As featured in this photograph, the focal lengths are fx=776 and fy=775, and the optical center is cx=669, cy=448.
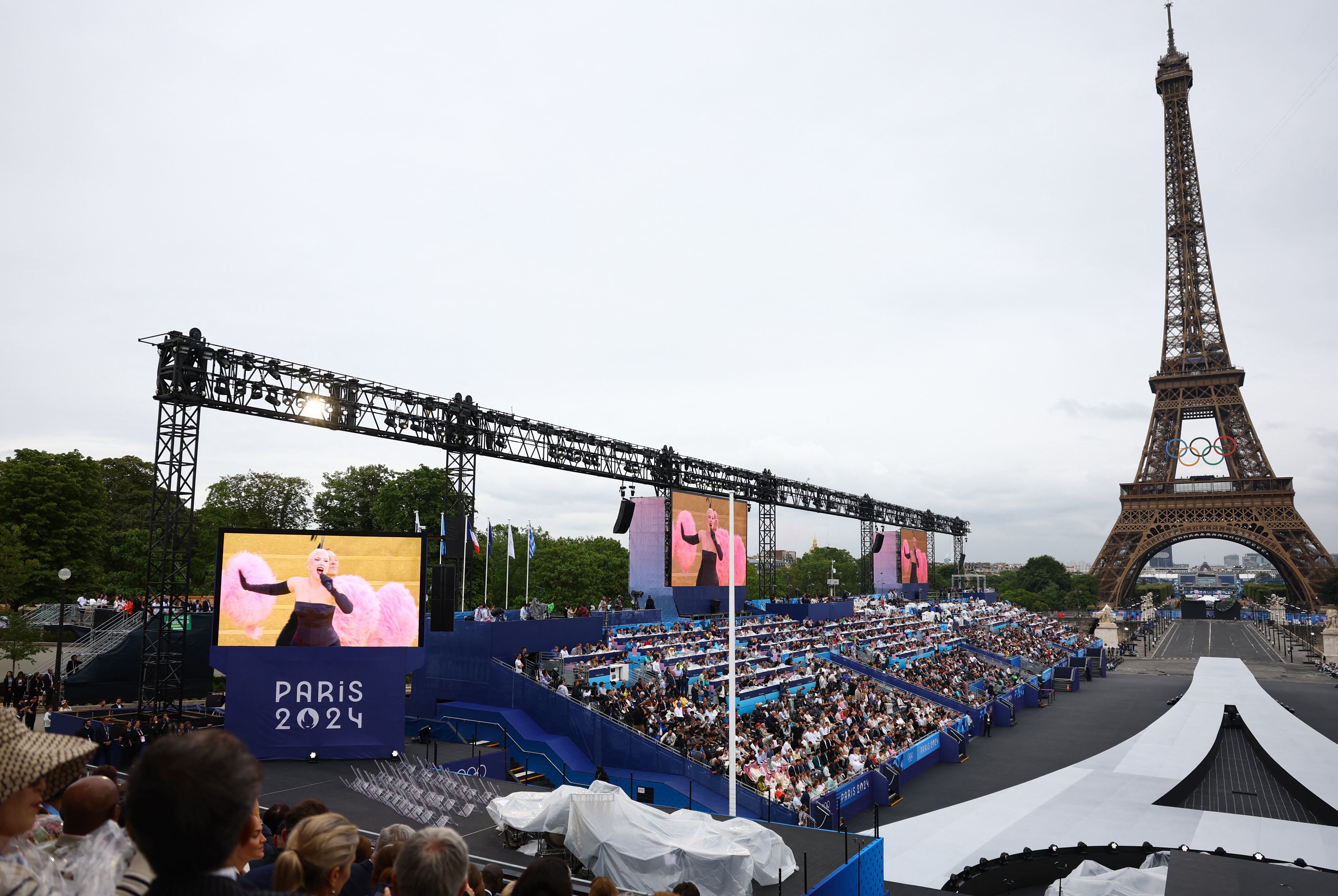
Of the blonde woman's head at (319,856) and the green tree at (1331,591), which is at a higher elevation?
the blonde woman's head at (319,856)

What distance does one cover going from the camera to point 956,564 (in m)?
90.8

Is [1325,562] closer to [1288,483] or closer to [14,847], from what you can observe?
[1288,483]

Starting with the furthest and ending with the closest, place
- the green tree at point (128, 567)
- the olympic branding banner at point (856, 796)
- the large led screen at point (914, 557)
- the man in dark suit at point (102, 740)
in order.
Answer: the large led screen at point (914, 557) < the green tree at point (128, 567) < the olympic branding banner at point (856, 796) < the man in dark suit at point (102, 740)

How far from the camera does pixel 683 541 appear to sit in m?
36.1

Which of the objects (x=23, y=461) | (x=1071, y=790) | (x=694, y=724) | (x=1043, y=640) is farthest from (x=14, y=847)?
(x=1043, y=640)

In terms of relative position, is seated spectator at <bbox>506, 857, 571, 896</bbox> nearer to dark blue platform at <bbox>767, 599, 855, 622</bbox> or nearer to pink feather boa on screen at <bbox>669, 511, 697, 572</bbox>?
pink feather boa on screen at <bbox>669, 511, 697, 572</bbox>

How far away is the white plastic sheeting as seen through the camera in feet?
32.3

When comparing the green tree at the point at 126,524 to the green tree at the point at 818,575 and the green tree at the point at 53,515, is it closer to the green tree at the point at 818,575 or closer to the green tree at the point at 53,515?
the green tree at the point at 53,515

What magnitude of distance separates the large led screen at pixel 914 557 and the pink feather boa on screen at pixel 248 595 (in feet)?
169

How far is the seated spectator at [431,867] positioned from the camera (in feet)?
9.63

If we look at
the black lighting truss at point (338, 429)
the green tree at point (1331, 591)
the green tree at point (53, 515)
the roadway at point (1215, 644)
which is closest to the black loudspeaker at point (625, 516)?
the black lighting truss at point (338, 429)

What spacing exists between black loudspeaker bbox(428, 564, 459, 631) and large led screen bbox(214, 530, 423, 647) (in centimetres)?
291

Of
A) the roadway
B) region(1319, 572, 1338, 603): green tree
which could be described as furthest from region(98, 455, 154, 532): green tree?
region(1319, 572, 1338, 603): green tree

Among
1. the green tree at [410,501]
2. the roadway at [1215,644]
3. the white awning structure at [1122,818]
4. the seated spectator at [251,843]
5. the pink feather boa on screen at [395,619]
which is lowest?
the roadway at [1215,644]
